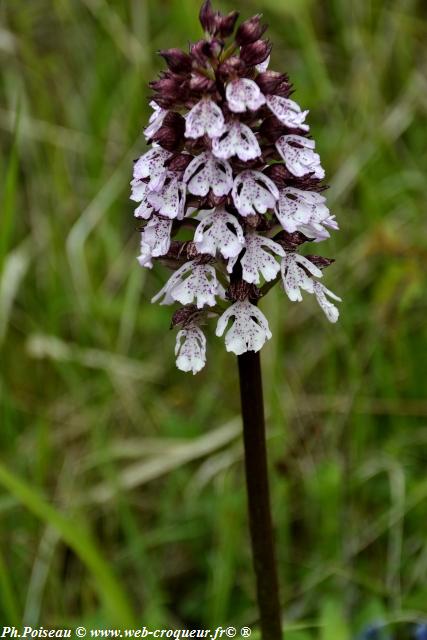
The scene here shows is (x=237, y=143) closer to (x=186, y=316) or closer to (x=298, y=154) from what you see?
(x=298, y=154)

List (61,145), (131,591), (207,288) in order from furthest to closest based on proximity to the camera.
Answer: (61,145), (131,591), (207,288)

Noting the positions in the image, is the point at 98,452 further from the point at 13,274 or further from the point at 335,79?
the point at 335,79

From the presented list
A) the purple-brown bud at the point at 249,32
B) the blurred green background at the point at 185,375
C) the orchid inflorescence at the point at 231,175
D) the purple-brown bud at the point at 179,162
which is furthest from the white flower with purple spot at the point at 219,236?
the blurred green background at the point at 185,375

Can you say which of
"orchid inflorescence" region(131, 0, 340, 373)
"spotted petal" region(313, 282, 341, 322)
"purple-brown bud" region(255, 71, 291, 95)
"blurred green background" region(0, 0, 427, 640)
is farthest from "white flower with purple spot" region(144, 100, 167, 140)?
"blurred green background" region(0, 0, 427, 640)

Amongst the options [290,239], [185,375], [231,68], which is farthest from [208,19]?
[185,375]

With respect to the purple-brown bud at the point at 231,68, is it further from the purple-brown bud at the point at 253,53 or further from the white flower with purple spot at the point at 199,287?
the white flower with purple spot at the point at 199,287

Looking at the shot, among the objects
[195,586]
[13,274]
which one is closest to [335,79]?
[13,274]

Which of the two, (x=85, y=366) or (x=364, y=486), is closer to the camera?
(x=364, y=486)
